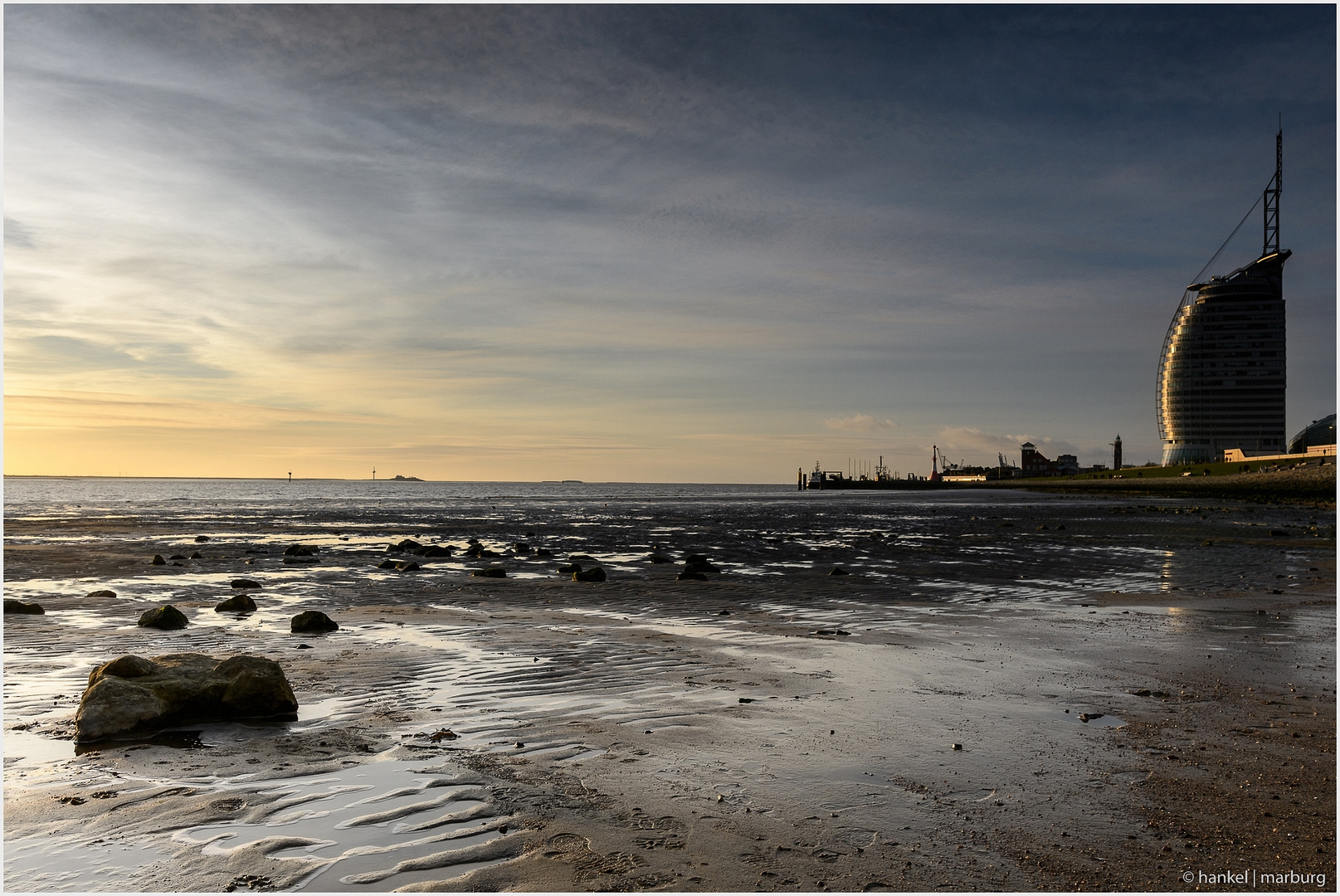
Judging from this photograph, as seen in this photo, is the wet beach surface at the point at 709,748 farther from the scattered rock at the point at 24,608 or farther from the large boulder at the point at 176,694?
the scattered rock at the point at 24,608

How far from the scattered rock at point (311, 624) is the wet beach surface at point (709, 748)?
0.43 m

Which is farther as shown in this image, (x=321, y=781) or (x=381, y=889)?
(x=321, y=781)

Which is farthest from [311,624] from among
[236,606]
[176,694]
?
[176,694]

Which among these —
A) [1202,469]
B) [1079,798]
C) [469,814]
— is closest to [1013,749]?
[1079,798]

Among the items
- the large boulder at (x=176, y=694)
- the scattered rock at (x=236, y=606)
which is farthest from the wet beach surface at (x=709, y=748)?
the scattered rock at (x=236, y=606)

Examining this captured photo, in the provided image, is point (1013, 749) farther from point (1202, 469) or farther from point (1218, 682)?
point (1202, 469)

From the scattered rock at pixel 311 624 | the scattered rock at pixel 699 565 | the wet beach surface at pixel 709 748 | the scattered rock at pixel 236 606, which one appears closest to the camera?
the wet beach surface at pixel 709 748

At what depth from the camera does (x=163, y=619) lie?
14625 millimetres

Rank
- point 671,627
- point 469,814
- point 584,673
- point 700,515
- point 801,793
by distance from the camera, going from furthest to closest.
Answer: point 700,515 < point 671,627 < point 584,673 < point 801,793 < point 469,814

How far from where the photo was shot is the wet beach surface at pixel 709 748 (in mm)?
5207

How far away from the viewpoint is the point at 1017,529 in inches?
1702

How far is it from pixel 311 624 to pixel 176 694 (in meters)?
5.88

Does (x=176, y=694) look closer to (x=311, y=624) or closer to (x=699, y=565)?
(x=311, y=624)

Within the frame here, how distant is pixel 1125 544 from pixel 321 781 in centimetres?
3345
